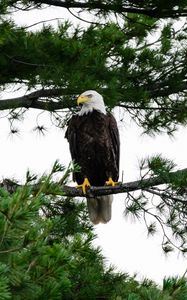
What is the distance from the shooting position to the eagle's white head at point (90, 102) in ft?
17.0

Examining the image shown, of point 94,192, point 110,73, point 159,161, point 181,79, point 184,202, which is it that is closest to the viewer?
point 159,161

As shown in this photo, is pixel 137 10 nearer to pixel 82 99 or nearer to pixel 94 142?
pixel 82 99

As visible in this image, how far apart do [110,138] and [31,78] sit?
64 centimetres

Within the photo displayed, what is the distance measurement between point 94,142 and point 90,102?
10.9 inches

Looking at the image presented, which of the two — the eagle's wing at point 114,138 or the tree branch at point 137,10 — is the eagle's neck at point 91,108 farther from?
the tree branch at point 137,10

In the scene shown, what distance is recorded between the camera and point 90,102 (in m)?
5.25

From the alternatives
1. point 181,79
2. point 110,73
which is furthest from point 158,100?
point 110,73

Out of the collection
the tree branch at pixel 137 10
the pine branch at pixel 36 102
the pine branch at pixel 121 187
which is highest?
the tree branch at pixel 137 10

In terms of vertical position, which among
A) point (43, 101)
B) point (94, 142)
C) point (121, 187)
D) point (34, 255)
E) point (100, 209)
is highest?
point (43, 101)

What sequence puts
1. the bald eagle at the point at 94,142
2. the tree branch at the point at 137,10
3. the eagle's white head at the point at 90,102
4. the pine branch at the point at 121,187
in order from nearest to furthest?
1. the pine branch at the point at 121,187
2. the tree branch at the point at 137,10
3. the eagle's white head at the point at 90,102
4. the bald eagle at the point at 94,142

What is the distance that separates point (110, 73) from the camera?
521cm

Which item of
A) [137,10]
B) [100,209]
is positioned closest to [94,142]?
[100,209]

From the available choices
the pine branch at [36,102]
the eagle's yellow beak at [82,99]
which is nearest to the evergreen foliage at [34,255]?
the eagle's yellow beak at [82,99]

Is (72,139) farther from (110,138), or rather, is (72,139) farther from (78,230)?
(78,230)
